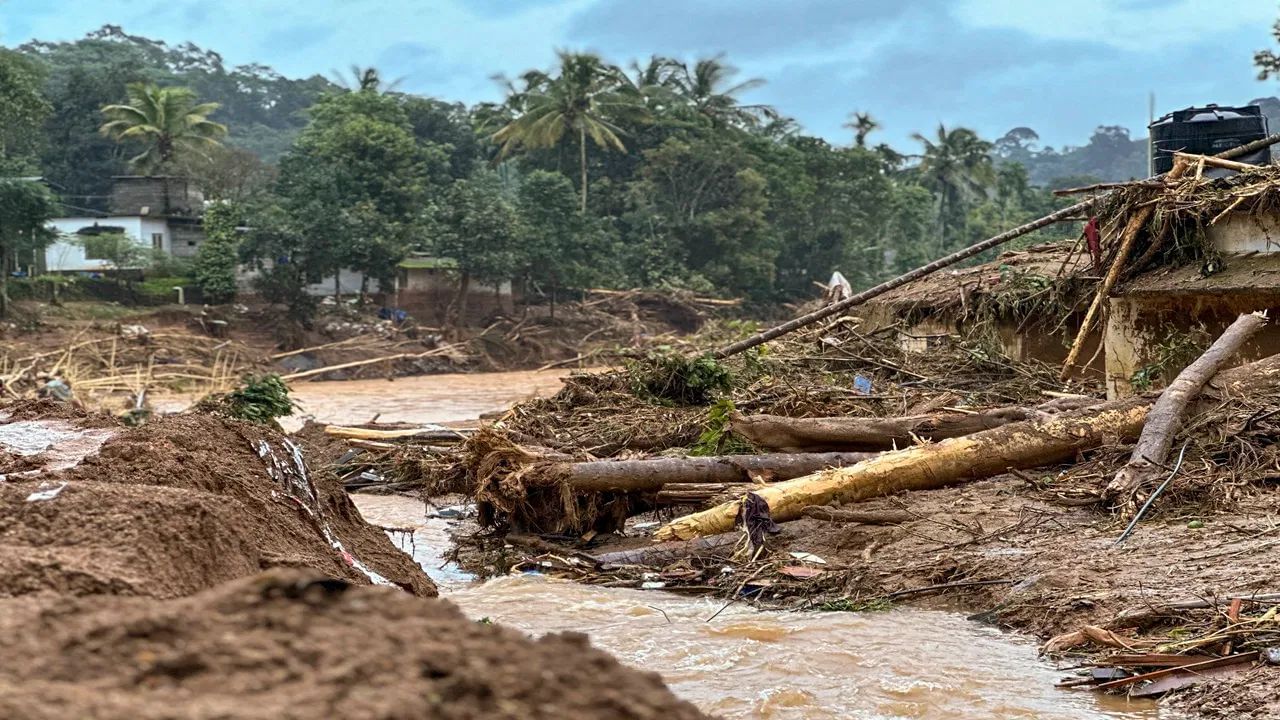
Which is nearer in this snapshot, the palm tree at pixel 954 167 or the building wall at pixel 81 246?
the building wall at pixel 81 246

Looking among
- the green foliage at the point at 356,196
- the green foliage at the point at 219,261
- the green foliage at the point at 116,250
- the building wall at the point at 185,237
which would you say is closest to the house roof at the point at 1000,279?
the green foliage at the point at 356,196

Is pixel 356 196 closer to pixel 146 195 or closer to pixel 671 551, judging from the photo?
pixel 146 195

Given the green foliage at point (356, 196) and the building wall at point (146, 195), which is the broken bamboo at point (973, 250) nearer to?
the green foliage at point (356, 196)

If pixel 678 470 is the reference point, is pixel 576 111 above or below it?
above

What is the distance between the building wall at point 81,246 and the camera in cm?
4312

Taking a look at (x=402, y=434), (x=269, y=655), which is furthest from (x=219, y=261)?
(x=269, y=655)

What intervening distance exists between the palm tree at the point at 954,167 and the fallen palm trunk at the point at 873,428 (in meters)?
60.2

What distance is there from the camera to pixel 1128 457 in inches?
368

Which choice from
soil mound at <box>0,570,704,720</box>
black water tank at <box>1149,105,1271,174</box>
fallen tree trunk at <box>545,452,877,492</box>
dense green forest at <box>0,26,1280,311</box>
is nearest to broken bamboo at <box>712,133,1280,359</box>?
black water tank at <box>1149,105,1271,174</box>

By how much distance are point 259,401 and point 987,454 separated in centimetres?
940

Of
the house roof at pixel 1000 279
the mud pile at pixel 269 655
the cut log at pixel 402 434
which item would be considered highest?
the house roof at pixel 1000 279

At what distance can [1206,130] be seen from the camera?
45.3 feet

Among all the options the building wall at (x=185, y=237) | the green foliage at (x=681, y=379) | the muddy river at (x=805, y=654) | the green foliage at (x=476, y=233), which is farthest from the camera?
the building wall at (x=185, y=237)

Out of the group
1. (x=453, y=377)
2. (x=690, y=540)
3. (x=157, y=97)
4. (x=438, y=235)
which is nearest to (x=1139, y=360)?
(x=690, y=540)
